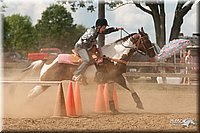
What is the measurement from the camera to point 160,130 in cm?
677

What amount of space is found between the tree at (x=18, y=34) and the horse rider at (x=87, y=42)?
112 ft

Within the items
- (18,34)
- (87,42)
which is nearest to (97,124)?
(87,42)

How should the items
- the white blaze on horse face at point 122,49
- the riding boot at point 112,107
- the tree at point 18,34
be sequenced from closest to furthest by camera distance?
1. the riding boot at point 112,107
2. the white blaze on horse face at point 122,49
3. the tree at point 18,34

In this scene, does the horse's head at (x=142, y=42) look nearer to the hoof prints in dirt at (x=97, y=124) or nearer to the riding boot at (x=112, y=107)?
the riding boot at (x=112, y=107)

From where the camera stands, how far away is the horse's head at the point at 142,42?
33.8 ft

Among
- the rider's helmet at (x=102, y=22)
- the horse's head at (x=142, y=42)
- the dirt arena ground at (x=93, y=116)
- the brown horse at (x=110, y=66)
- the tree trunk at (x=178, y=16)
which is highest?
the tree trunk at (x=178, y=16)

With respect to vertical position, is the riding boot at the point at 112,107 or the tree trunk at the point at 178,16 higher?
the tree trunk at the point at 178,16

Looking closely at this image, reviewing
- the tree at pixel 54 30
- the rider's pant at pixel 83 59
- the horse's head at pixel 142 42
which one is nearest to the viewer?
the rider's pant at pixel 83 59

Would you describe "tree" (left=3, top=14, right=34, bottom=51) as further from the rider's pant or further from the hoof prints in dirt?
the hoof prints in dirt

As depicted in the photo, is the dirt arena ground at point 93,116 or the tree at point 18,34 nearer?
the dirt arena ground at point 93,116

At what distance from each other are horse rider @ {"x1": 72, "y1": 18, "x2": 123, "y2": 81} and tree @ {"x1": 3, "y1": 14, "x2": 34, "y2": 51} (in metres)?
34.2

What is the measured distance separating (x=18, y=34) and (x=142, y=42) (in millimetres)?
41151

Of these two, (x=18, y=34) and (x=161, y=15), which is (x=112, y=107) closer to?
(x=161, y=15)

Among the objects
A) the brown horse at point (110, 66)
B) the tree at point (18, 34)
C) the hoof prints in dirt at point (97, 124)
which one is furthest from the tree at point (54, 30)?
the hoof prints in dirt at point (97, 124)
